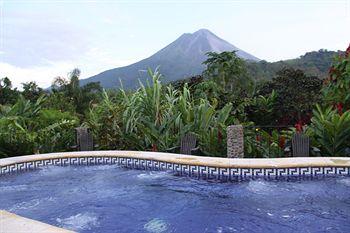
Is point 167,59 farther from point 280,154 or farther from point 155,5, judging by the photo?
point 280,154

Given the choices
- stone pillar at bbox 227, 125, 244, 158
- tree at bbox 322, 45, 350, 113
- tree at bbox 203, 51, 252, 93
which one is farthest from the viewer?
tree at bbox 203, 51, 252, 93

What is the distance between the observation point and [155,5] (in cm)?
2006

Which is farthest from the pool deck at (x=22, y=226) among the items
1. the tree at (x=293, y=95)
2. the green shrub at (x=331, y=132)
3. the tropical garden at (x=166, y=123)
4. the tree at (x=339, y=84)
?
the tree at (x=293, y=95)

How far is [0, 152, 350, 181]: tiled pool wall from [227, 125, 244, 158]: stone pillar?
0.38m

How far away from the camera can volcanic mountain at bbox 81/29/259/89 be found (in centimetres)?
6762

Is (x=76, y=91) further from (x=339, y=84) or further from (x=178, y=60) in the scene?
(x=178, y=60)

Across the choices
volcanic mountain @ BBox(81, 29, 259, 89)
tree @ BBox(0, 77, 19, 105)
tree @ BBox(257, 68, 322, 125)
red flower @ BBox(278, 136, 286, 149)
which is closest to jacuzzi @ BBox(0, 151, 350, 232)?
red flower @ BBox(278, 136, 286, 149)

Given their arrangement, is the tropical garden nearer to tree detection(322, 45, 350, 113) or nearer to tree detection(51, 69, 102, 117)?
tree detection(322, 45, 350, 113)

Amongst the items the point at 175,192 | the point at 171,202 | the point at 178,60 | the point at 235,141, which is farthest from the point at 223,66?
the point at 178,60

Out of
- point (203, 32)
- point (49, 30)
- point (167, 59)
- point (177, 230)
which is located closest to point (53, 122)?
point (177, 230)

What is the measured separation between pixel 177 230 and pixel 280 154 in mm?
3745

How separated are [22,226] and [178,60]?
77444 millimetres

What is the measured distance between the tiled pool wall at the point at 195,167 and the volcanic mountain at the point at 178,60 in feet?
161

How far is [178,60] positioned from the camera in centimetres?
7938
